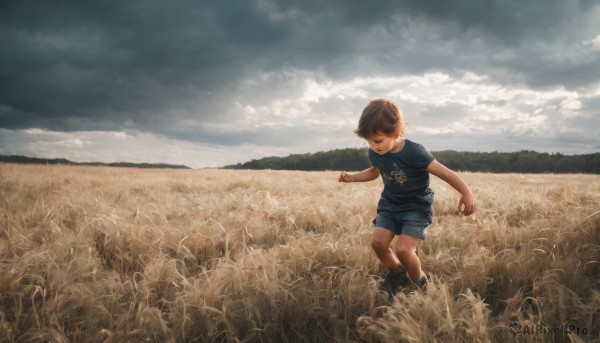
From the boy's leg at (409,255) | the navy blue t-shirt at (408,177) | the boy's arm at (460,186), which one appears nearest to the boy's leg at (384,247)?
the boy's leg at (409,255)

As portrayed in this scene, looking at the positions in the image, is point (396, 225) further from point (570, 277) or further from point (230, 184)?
point (230, 184)

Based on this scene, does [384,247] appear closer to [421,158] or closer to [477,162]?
[421,158]

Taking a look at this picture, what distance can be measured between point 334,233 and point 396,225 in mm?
1407

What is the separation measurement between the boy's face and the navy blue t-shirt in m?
0.08

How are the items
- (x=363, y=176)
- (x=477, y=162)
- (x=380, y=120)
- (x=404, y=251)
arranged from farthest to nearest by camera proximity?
(x=477, y=162), (x=363, y=176), (x=380, y=120), (x=404, y=251)

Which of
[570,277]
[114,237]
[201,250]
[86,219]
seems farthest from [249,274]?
[86,219]

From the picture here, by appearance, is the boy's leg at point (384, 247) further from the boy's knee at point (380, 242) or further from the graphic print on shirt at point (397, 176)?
the graphic print on shirt at point (397, 176)

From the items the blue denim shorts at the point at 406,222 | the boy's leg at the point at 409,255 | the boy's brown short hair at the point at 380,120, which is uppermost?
the boy's brown short hair at the point at 380,120

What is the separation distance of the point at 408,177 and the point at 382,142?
40 centimetres

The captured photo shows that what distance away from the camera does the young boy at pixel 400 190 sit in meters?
2.64

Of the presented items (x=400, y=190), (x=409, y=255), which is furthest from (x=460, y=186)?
(x=409, y=255)

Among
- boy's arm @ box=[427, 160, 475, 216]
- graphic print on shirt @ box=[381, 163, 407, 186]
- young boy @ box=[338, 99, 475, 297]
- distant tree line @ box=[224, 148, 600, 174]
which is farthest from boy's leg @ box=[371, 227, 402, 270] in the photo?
distant tree line @ box=[224, 148, 600, 174]

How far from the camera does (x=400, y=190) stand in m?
2.94

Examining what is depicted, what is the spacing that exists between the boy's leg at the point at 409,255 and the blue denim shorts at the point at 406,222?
0.21ft
